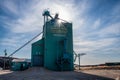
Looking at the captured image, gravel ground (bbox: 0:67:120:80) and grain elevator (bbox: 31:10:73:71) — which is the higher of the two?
grain elevator (bbox: 31:10:73:71)

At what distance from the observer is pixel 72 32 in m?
43.8

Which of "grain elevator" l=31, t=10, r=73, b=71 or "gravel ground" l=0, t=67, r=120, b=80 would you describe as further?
"grain elevator" l=31, t=10, r=73, b=71

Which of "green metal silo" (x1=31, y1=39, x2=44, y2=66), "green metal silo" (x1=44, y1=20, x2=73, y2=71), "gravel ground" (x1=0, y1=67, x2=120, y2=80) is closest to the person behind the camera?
"gravel ground" (x1=0, y1=67, x2=120, y2=80)

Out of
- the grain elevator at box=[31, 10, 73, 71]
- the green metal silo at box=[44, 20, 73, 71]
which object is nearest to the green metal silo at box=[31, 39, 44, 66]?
the grain elevator at box=[31, 10, 73, 71]

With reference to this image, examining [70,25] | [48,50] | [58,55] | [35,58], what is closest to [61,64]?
[58,55]

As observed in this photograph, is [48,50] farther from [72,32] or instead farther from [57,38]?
[72,32]

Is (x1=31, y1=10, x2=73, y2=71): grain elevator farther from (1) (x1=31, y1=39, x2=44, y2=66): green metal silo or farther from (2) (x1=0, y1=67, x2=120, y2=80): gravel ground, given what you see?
(2) (x1=0, y1=67, x2=120, y2=80): gravel ground

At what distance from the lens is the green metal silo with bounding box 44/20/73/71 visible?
132 ft

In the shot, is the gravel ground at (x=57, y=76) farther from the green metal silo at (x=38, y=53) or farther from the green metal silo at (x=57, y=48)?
the green metal silo at (x=38, y=53)

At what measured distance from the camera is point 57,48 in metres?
40.6

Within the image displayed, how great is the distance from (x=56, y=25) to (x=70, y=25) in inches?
168

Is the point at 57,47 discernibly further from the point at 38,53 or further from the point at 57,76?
the point at 57,76

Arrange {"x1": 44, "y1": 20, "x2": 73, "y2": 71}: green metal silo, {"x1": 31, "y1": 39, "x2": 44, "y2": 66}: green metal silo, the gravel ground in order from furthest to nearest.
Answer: {"x1": 31, "y1": 39, "x2": 44, "y2": 66}: green metal silo
{"x1": 44, "y1": 20, "x2": 73, "y2": 71}: green metal silo
the gravel ground

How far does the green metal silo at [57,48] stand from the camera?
4038 centimetres
